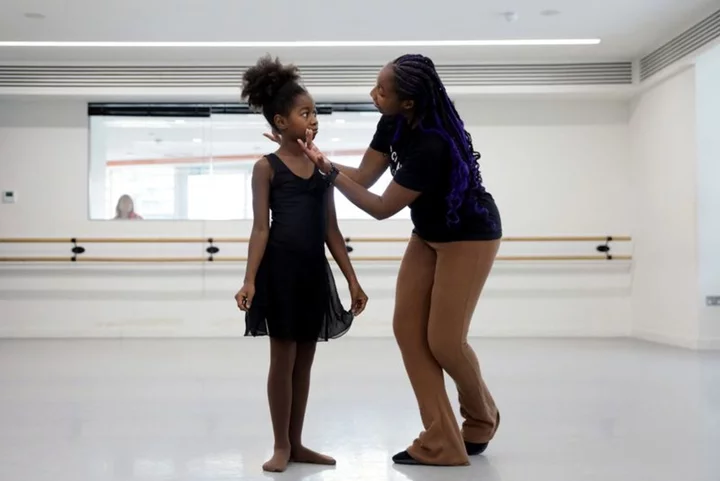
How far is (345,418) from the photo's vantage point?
131 inches

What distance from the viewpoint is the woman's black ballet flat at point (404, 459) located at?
2.55 meters

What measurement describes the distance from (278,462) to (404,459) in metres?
0.41

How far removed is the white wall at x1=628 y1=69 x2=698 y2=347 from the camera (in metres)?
6.51

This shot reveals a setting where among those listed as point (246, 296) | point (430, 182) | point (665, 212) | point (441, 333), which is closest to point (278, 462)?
point (246, 296)

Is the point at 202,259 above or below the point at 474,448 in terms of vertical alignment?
above

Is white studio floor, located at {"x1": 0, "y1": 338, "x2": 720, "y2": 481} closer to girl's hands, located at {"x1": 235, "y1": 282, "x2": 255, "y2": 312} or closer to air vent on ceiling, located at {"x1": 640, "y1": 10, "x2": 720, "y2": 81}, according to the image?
girl's hands, located at {"x1": 235, "y1": 282, "x2": 255, "y2": 312}

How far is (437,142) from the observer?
97.3 inches

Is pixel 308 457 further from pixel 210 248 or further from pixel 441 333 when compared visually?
pixel 210 248

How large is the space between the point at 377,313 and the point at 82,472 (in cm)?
528

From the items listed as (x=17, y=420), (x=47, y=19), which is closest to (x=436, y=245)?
(x=17, y=420)

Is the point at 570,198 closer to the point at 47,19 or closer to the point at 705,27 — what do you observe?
the point at 705,27

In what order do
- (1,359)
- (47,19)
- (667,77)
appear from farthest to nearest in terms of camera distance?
(667,77), (47,19), (1,359)

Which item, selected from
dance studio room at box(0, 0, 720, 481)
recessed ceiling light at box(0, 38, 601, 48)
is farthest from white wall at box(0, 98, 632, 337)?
recessed ceiling light at box(0, 38, 601, 48)

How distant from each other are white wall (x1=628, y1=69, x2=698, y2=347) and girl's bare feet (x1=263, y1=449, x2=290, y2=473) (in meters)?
4.85
